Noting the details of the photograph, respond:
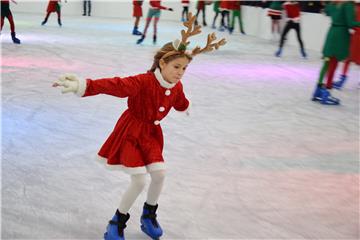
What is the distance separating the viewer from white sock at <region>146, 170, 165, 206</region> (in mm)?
2025

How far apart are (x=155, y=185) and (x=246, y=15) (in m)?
11.3

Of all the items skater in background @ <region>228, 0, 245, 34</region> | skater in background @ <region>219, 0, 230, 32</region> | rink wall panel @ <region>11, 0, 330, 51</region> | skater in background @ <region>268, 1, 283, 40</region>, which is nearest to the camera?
rink wall panel @ <region>11, 0, 330, 51</region>

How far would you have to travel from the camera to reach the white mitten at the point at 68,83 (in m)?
1.77

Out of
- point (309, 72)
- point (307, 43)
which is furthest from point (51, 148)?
point (307, 43)

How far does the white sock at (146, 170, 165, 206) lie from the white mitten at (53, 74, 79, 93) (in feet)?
1.59

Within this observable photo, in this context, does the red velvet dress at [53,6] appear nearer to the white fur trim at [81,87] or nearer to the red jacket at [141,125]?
the red jacket at [141,125]

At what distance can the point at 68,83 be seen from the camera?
5.84 feet

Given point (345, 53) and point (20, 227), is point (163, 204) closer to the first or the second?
point (20, 227)

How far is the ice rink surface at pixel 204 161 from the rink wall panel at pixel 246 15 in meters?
3.72

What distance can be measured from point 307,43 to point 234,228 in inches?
336

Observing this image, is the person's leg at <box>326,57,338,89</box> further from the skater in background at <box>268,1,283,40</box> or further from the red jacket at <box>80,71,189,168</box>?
the skater in background at <box>268,1,283,40</box>

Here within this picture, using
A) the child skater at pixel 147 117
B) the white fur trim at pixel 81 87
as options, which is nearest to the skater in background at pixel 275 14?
the child skater at pixel 147 117

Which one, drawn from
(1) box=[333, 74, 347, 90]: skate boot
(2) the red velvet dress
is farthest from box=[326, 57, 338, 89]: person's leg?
(2) the red velvet dress

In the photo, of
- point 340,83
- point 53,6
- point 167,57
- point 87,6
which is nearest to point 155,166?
point 167,57
